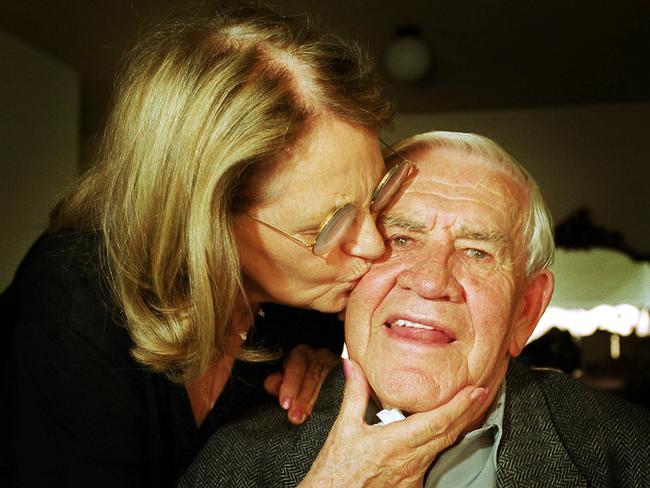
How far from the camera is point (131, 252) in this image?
1.29m

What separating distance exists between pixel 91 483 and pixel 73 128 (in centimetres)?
368

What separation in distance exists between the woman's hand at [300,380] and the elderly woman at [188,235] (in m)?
0.23

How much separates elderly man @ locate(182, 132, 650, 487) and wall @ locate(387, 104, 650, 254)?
3589mm

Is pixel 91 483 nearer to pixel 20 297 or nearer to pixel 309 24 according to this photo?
pixel 20 297

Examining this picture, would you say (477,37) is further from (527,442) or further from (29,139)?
(527,442)

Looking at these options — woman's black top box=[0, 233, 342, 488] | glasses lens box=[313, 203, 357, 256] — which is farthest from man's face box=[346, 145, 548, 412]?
woman's black top box=[0, 233, 342, 488]

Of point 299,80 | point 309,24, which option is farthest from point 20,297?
point 309,24

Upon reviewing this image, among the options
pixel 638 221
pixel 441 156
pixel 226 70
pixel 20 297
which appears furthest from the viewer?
pixel 638 221

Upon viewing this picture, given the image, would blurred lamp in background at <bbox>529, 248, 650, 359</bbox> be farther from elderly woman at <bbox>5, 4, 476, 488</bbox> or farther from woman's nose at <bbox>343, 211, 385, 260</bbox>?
elderly woman at <bbox>5, 4, 476, 488</bbox>

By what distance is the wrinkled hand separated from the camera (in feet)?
3.91

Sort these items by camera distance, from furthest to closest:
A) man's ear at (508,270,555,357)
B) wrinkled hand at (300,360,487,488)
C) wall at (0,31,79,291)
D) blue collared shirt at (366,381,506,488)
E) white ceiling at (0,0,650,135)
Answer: wall at (0,31,79,291) < white ceiling at (0,0,650,135) < man's ear at (508,270,555,357) < blue collared shirt at (366,381,506,488) < wrinkled hand at (300,360,487,488)

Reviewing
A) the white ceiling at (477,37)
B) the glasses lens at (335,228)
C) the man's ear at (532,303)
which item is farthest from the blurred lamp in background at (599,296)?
the glasses lens at (335,228)

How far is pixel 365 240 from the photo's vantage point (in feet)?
4.37

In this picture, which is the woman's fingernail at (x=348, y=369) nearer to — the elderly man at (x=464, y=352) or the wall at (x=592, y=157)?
the elderly man at (x=464, y=352)
